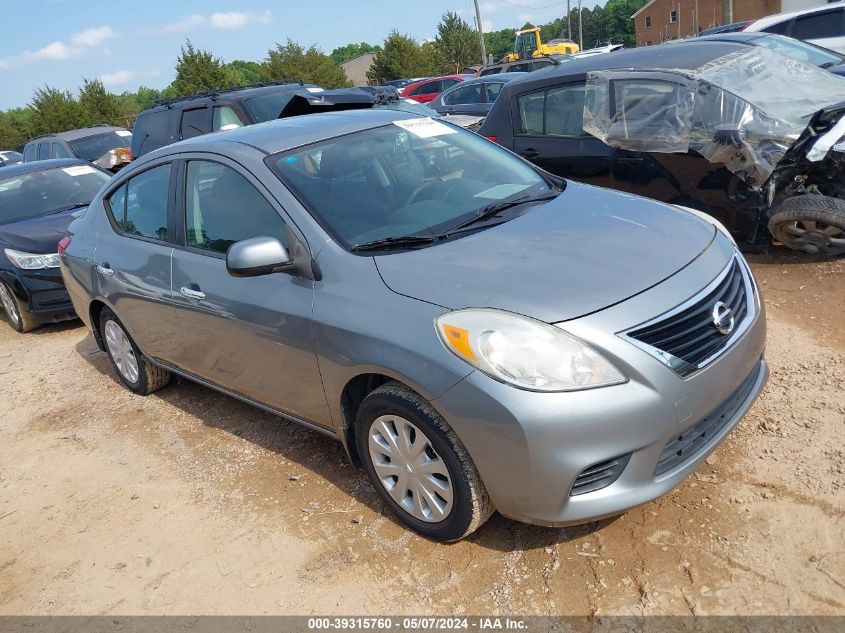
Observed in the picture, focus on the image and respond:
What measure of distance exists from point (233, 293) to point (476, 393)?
1.57m

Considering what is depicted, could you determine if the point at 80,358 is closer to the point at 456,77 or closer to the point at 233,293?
the point at 233,293

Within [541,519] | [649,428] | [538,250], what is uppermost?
[538,250]

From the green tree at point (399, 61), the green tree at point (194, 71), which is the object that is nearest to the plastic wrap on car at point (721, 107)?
the green tree at point (194, 71)

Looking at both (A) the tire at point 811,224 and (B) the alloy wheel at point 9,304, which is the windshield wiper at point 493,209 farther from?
(B) the alloy wheel at point 9,304

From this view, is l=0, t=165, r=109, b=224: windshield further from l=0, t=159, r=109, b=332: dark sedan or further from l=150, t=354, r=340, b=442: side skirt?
l=150, t=354, r=340, b=442: side skirt

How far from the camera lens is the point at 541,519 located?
99.3 inches

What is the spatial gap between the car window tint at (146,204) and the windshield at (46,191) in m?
3.63

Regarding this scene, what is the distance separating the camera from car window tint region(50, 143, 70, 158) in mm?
12825

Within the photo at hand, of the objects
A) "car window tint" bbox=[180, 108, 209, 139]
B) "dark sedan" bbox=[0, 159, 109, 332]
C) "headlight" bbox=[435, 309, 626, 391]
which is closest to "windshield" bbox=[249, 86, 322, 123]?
"car window tint" bbox=[180, 108, 209, 139]

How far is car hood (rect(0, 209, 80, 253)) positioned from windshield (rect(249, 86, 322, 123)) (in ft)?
8.07

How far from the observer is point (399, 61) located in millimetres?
35656

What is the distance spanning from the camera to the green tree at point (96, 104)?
3058 centimetres

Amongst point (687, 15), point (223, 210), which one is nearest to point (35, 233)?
point (223, 210)

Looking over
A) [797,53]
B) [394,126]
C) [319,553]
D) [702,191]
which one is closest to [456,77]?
[797,53]
